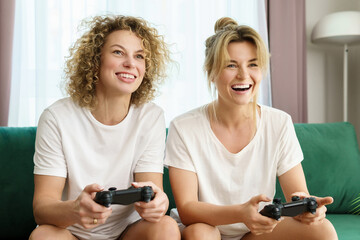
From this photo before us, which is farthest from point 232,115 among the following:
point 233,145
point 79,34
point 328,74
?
point 328,74

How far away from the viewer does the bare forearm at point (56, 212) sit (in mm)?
1178


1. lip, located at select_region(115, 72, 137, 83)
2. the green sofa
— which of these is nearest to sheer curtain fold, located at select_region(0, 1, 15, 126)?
the green sofa

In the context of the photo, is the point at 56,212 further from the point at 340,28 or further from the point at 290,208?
the point at 340,28

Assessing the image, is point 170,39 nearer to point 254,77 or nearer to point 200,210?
point 254,77

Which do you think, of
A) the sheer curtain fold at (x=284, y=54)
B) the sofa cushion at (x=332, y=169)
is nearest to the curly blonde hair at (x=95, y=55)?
the sofa cushion at (x=332, y=169)

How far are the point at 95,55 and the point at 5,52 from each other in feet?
3.49

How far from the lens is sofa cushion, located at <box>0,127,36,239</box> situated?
64.6 inches

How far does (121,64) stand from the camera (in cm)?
140

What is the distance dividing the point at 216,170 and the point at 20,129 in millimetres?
854

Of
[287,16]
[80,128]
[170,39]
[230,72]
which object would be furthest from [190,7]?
[80,128]

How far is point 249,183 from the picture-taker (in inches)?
59.1

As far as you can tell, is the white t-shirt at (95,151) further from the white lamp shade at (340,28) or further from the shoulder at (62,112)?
the white lamp shade at (340,28)

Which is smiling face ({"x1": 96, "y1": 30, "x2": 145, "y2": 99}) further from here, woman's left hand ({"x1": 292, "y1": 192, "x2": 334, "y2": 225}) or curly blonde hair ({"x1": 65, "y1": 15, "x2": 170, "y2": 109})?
woman's left hand ({"x1": 292, "y1": 192, "x2": 334, "y2": 225})

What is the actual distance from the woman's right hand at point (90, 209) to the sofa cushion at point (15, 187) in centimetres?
62
